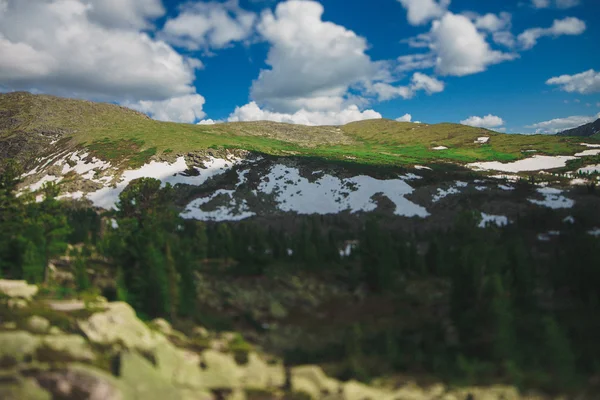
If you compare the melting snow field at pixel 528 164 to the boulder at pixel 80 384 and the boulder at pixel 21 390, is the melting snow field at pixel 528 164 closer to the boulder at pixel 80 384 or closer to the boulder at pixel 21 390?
the boulder at pixel 80 384

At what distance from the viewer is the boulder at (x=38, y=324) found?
2103 cm

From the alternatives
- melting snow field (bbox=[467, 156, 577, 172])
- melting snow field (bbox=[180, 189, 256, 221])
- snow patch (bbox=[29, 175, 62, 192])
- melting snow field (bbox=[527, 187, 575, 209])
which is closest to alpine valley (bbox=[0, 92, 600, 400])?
melting snow field (bbox=[527, 187, 575, 209])

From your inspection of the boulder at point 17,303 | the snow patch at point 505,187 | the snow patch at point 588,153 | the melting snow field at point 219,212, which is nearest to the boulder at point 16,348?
the boulder at point 17,303

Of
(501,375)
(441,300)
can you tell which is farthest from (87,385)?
(441,300)

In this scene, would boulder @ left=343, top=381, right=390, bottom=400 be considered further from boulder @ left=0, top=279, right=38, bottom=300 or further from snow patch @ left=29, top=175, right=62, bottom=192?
snow patch @ left=29, top=175, right=62, bottom=192

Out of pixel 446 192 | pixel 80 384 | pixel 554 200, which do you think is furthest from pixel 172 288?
pixel 554 200

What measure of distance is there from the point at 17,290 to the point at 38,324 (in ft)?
26.3

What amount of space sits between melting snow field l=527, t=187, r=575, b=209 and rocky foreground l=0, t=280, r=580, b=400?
236 feet

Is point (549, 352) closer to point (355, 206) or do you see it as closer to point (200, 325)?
point (200, 325)

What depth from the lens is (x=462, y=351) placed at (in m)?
28.5

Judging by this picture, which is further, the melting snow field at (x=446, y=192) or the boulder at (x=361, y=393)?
the melting snow field at (x=446, y=192)

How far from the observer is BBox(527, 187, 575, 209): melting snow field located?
255 feet

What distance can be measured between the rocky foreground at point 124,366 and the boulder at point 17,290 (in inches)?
2.4

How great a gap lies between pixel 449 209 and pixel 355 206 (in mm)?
21916
